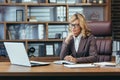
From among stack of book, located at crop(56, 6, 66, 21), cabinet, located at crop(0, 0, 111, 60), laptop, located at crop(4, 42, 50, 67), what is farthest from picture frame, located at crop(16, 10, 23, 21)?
laptop, located at crop(4, 42, 50, 67)

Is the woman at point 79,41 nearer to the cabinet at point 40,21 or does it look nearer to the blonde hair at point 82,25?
the blonde hair at point 82,25

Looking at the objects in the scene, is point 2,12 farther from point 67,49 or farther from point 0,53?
point 67,49

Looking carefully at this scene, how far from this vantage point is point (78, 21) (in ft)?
11.8

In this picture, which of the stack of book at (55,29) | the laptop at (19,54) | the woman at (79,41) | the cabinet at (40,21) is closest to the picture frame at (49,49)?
the cabinet at (40,21)

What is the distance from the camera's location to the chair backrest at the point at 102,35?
3871mm

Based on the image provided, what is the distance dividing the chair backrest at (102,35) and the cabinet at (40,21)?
1.49 meters

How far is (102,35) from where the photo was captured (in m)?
3.90

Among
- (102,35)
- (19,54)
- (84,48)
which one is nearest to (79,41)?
(84,48)

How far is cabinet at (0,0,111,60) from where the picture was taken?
5.31m

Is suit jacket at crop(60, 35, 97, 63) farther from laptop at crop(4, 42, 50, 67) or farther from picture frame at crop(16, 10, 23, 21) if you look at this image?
picture frame at crop(16, 10, 23, 21)

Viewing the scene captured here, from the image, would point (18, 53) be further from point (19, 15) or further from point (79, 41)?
point (19, 15)

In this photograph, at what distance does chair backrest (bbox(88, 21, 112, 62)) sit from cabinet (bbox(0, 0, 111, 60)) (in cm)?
149

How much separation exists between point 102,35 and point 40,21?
69.0 inches
